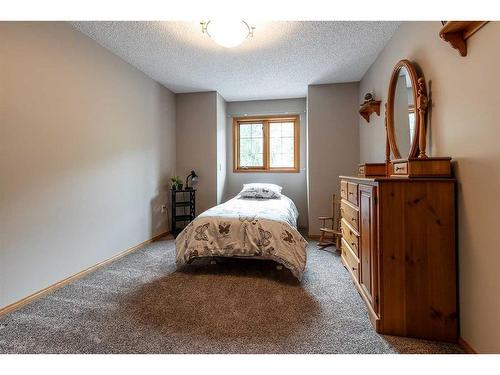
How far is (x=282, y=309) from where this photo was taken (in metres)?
1.78

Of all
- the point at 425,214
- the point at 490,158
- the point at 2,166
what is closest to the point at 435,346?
the point at 425,214

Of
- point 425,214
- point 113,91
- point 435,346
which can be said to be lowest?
point 435,346

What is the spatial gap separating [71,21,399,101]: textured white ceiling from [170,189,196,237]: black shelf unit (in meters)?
1.80

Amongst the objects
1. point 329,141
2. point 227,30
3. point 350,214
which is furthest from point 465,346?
point 329,141

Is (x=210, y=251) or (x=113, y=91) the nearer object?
(x=210, y=251)

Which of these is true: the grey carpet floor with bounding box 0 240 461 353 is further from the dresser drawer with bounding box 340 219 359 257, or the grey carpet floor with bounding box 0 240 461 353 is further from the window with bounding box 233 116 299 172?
the window with bounding box 233 116 299 172

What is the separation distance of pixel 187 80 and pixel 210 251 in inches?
106

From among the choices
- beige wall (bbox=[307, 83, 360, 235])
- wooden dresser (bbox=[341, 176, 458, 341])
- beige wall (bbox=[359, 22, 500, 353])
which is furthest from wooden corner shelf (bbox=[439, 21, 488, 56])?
beige wall (bbox=[307, 83, 360, 235])

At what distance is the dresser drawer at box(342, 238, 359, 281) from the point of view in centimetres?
204

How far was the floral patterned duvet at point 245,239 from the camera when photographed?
229 cm

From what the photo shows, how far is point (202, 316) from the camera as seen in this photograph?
168 centimetres

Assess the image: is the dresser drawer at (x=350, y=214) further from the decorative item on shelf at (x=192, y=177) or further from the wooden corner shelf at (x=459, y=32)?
the decorative item on shelf at (x=192, y=177)

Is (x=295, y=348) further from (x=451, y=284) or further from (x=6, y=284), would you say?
(x=6, y=284)

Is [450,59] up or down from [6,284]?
up
